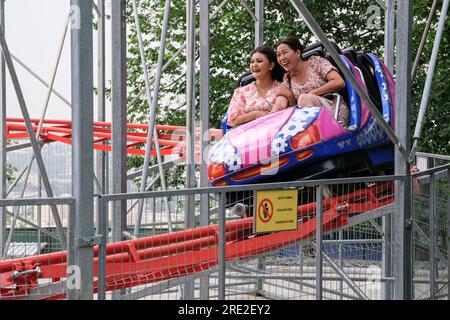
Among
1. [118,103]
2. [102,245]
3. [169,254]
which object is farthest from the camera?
[118,103]

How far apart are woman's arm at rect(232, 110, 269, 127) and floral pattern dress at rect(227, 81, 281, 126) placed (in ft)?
0.14

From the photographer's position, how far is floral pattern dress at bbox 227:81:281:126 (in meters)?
7.44

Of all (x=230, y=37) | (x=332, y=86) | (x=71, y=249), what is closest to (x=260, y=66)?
(x=332, y=86)

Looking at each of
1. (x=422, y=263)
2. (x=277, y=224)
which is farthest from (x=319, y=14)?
(x=277, y=224)

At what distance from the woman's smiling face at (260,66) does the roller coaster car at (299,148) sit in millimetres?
793

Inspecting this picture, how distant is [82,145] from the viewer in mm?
4277

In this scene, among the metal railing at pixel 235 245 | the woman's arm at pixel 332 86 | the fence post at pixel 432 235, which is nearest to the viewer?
the metal railing at pixel 235 245

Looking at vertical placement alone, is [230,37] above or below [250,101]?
above

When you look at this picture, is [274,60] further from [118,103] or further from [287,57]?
[118,103]

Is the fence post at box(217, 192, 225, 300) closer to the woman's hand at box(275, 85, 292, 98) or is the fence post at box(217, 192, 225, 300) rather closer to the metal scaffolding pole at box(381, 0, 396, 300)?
the metal scaffolding pole at box(381, 0, 396, 300)

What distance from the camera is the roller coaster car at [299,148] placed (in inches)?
258

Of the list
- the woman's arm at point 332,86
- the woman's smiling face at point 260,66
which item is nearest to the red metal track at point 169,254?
the woman's arm at point 332,86

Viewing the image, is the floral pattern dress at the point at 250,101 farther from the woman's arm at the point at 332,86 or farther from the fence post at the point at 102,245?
the fence post at the point at 102,245

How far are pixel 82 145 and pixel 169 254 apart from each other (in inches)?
41.0
